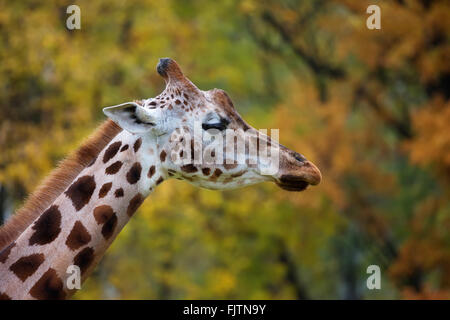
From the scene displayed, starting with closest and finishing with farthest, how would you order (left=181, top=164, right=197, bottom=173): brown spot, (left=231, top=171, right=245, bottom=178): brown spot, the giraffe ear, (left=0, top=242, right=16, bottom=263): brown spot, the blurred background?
(left=0, top=242, right=16, bottom=263): brown spot < the giraffe ear < (left=181, top=164, right=197, bottom=173): brown spot < (left=231, top=171, right=245, bottom=178): brown spot < the blurred background

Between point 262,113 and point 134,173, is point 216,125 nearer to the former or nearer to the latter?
point 134,173

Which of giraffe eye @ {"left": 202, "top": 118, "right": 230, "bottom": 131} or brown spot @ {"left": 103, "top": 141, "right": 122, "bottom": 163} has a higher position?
giraffe eye @ {"left": 202, "top": 118, "right": 230, "bottom": 131}

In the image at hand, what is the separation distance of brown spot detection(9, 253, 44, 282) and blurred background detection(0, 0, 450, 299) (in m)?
5.51

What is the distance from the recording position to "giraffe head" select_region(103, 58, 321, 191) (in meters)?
4.91

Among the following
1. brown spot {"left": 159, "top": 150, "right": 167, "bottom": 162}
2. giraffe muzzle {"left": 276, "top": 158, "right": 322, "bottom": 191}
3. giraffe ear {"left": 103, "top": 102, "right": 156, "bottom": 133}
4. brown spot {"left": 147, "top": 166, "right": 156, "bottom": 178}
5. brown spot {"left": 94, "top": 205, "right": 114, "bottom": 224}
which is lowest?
brown spot {"left": 94, "top": 205, "right": 114, "bottom": 224}

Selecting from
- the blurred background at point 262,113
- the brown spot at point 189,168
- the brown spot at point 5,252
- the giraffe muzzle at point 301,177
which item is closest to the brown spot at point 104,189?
the brown spot at point 189,168

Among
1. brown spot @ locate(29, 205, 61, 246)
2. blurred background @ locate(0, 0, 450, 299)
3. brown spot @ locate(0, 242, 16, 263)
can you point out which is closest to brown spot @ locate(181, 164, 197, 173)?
brown spot @ locate(29, 205, 61, 246)

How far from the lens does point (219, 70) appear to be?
1492cm

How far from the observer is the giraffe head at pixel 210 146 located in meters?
4.91

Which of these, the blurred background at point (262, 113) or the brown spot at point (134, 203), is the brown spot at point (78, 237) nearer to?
the brown spot at point (134, 203)

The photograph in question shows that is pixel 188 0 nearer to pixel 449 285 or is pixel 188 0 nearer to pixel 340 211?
pixel 340 211

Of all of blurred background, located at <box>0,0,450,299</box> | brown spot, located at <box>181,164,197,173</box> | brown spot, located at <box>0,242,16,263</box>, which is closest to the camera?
brown spot, located at <box>0,242,16,263</box>

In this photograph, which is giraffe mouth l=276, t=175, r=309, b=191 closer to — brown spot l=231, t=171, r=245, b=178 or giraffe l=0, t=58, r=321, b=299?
giraffe l=0, t=58, r=321, b=299

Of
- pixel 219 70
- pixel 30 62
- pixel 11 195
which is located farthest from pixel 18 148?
pixel 219 70
